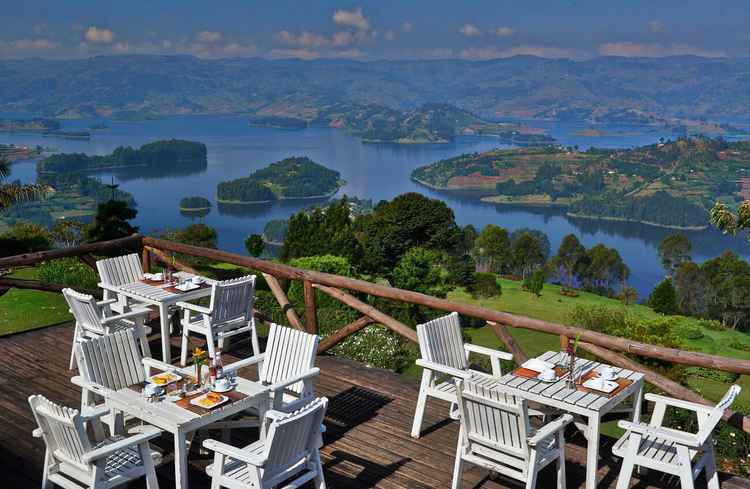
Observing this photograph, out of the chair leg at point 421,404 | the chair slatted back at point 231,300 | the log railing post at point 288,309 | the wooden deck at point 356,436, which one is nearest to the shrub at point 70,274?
the wooden deck at point 356,436

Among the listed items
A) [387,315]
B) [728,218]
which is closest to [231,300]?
[387,315]

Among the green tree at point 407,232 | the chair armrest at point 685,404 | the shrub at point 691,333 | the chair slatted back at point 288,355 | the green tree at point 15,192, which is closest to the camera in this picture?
the chair armrest at point 685,404

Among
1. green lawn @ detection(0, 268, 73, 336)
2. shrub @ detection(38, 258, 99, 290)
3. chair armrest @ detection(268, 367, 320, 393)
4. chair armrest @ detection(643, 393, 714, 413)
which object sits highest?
chair armrest @ detection(268, 367, 320, 393)

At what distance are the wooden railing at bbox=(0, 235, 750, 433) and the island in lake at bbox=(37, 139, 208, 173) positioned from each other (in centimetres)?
14418

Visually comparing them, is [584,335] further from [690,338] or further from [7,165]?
[690,338]

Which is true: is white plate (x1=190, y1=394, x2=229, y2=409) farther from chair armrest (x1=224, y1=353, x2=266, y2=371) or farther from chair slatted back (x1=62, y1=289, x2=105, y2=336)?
chair slatted back (x1=62, y1=289, x2=105, y2=336)

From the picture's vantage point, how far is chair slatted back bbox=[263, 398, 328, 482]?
298 centimetres

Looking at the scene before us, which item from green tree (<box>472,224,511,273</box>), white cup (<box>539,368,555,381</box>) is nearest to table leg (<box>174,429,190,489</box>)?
white cup (<box>539,368,555,381</box>)

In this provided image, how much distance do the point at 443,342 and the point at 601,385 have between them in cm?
113

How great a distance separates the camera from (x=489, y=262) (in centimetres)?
7906

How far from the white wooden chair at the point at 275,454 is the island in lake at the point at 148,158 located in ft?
488

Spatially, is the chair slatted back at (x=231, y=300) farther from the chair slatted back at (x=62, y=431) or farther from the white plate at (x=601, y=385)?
the white plate at (x=601, y=385)

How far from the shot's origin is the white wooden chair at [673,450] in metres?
3.33

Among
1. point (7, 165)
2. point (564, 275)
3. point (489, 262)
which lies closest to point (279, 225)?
point (489, 262)
